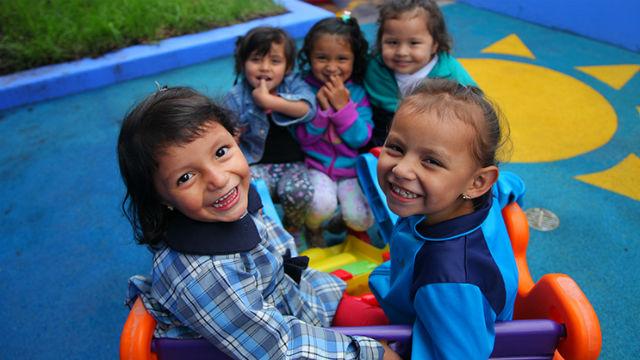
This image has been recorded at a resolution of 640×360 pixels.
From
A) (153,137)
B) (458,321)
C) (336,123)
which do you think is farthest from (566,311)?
(336,123)

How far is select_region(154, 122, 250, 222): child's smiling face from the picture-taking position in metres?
0.96

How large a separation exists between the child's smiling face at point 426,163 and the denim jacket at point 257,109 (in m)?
0.77

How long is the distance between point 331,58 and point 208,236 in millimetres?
980

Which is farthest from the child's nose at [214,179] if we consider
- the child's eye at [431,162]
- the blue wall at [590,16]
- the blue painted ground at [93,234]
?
the blue wall at [590,16]

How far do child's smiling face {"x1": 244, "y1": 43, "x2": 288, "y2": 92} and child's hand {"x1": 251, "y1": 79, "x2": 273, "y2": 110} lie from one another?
0.03 m

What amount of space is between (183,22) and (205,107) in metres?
3.25

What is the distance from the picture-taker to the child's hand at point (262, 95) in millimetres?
1687

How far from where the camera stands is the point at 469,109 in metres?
0.97

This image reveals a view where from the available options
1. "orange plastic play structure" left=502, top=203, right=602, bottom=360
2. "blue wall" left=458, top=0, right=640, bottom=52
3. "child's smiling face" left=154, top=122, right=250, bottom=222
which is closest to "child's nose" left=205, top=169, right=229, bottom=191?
"child's smiling face" left=154, top=122, right=250, bottom=222

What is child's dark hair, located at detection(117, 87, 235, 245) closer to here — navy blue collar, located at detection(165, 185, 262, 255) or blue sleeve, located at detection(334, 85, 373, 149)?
navy blue collar, located at detection(165, 185, 262, 255)

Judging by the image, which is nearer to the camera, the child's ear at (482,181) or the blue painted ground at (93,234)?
the child's ear at (482,181)

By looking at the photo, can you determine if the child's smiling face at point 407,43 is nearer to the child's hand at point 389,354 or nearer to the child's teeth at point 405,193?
the child's teeth at point 405,193

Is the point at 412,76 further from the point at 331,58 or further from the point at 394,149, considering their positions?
the point at 394,149

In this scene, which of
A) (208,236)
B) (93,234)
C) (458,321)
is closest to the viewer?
(458,321)
